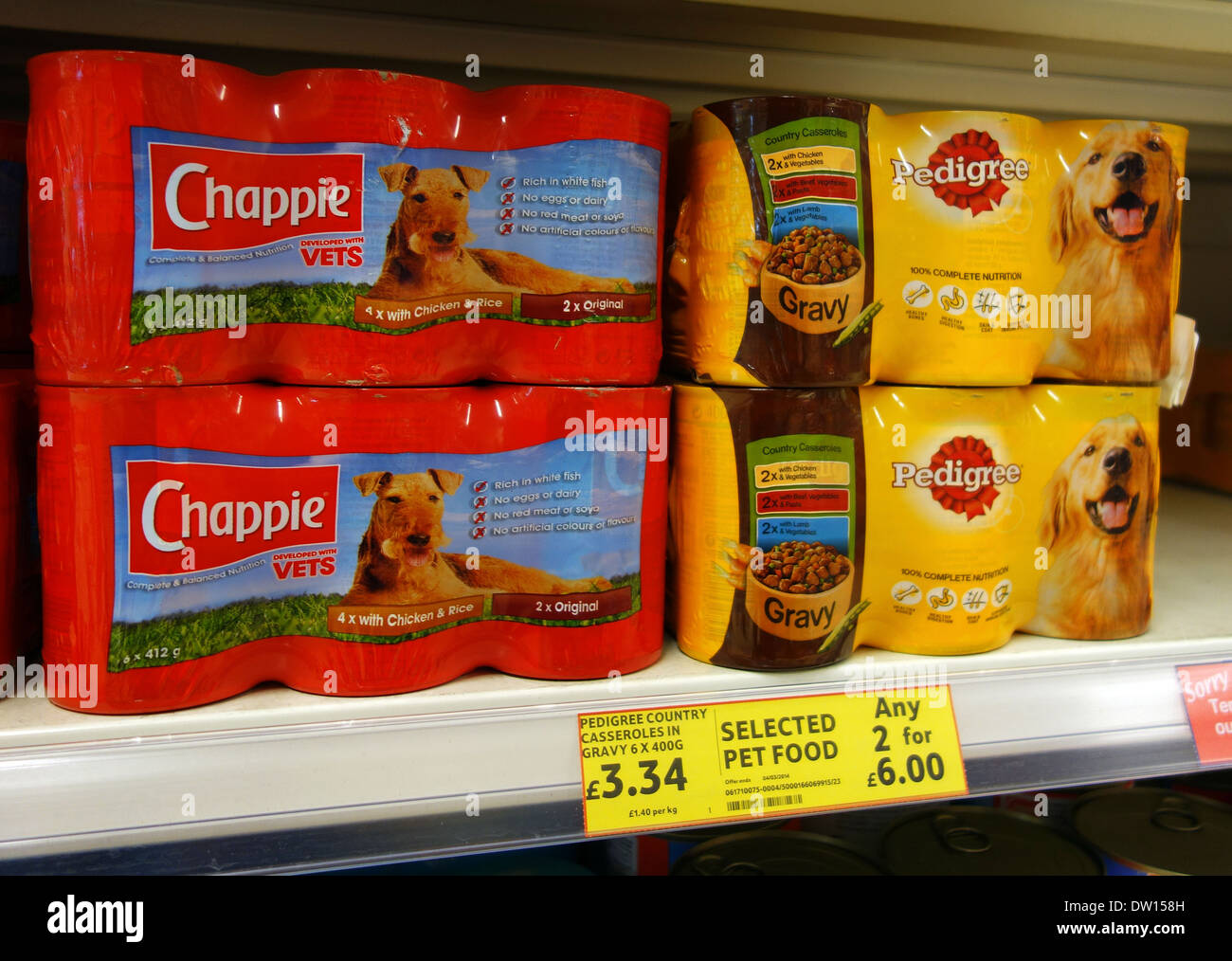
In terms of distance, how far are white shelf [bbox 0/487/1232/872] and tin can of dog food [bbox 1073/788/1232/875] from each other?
27cm

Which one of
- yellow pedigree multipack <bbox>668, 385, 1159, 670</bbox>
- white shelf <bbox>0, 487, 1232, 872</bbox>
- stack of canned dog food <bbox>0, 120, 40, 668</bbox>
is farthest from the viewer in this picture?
yellow pedigree multipack <bbox>668, 385, 1159, 670</bbox>

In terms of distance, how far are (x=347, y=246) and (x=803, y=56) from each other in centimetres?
65

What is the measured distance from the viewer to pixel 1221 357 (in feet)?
5.51

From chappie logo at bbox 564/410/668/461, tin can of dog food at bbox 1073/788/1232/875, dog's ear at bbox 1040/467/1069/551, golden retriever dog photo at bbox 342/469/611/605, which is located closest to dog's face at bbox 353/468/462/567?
golden retriever dog photo at bbox 342/469/611/605

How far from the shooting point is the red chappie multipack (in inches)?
29.6

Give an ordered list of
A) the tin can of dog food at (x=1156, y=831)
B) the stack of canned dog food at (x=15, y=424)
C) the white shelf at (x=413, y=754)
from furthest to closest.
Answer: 1. the tin can of dog food at (x=1156, y=831)
2. the stack of canned dog food at (x=15, y=424)
3. the white shelf at (x=413, y=754)

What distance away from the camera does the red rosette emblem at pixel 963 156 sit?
92cm

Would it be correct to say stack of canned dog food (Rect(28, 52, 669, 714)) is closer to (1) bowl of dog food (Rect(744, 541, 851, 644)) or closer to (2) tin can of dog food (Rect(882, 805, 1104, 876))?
(1) bowl of dog food (Rect(744, 541, 851, 644))

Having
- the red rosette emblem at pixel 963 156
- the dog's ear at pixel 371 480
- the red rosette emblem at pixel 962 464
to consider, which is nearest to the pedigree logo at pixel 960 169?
the red rosette emblem at pixel 963 156

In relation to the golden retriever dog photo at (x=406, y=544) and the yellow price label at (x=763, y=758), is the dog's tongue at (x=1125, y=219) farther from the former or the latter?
the golden retriever dog photo at (x=406, y=544)

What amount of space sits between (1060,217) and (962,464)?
27cm

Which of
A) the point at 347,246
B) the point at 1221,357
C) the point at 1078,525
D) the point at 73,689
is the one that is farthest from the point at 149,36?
the point at 1221,357

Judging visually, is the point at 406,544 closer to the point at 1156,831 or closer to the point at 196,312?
the point at 196,312
